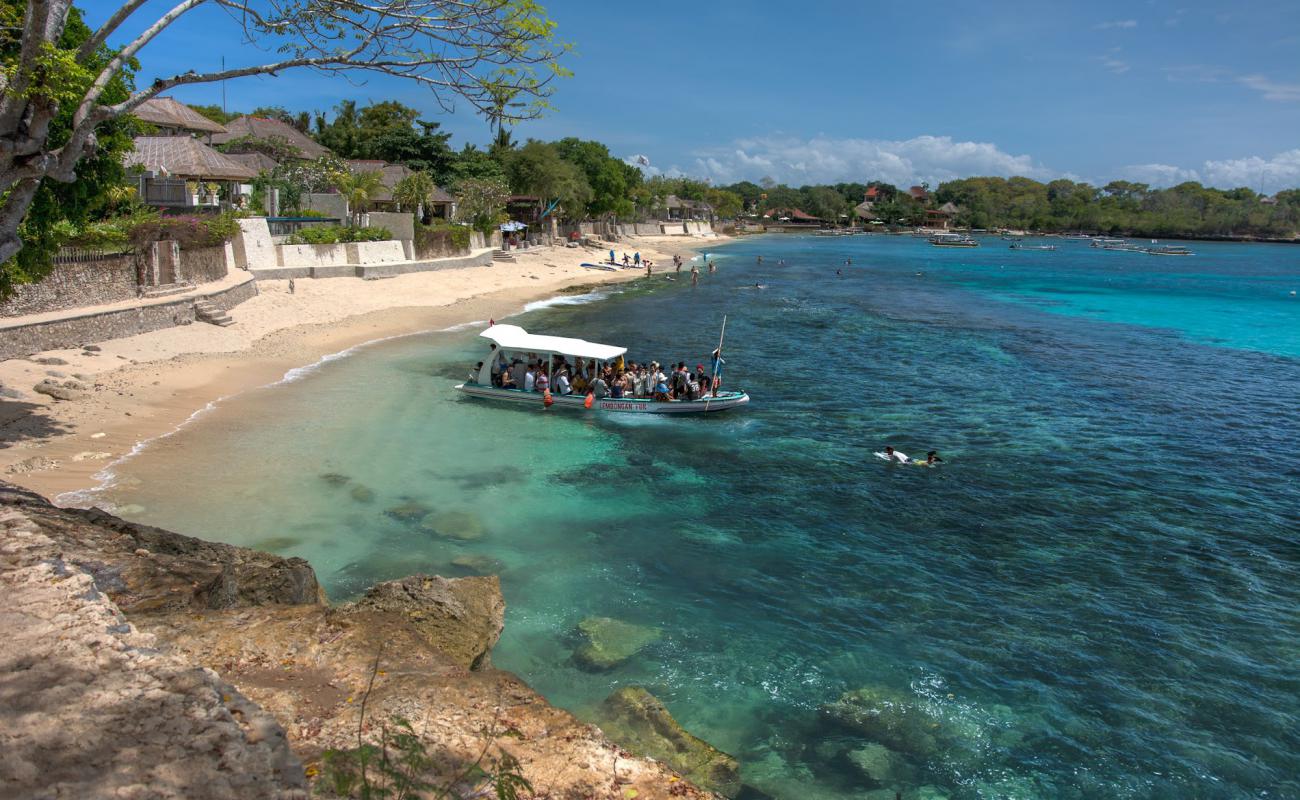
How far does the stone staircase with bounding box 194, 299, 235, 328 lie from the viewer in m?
28.1

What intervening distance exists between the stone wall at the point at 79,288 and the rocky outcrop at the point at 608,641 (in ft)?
62.6

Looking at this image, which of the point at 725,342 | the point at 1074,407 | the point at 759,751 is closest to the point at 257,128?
the point at 725,342

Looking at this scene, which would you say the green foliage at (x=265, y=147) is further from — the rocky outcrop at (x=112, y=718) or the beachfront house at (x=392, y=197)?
the rocky outcrop at (x=112, y=718)

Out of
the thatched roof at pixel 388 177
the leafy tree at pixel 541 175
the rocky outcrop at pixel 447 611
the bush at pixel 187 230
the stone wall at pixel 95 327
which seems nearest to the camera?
the rocky outcrop at pixel 447 611

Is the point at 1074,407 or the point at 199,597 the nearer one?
the point at 199,597

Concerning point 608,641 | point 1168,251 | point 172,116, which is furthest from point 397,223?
point 1168,251

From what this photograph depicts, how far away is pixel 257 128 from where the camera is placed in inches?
2329

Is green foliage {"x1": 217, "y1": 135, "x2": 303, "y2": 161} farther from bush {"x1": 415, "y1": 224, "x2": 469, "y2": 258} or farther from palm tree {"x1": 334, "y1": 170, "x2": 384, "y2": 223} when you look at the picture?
bush {"x1": 415, "y1": 224, "x2": 469, "y2": 258}

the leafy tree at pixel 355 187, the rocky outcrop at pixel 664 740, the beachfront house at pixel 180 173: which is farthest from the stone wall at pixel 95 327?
the rocky outcrop at pixel 664 740

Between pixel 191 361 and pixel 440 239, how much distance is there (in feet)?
93.9

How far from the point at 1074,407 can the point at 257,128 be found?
2281 inches

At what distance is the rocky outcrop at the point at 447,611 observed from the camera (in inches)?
359

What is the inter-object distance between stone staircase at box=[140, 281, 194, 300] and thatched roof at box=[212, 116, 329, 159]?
30207 millimetres

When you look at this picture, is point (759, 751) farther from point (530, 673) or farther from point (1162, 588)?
point (1162, 588)
